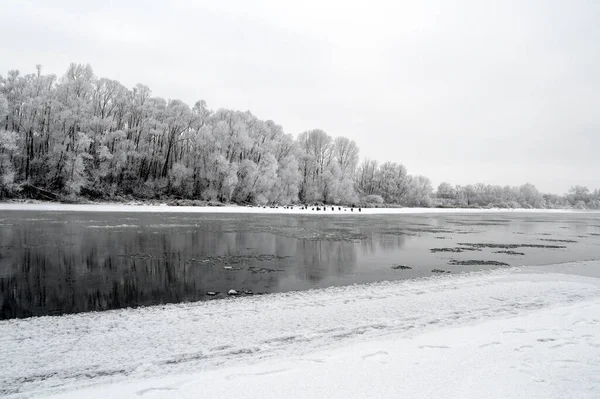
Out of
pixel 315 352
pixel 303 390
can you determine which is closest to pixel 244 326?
pixel 315 352

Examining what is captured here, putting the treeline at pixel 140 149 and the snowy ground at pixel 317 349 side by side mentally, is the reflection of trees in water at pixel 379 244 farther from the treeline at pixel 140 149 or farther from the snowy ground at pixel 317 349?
the treeline at pixel 140 149

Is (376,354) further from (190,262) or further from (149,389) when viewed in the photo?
(190,262)

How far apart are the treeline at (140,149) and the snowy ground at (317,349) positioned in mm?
50303

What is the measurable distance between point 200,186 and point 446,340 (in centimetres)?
6387

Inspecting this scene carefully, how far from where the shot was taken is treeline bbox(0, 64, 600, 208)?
5169 cm

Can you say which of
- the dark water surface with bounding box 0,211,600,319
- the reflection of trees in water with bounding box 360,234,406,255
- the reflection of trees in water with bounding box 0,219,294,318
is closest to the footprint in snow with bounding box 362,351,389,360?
the dark water surface with bounding box 0,211,600,319

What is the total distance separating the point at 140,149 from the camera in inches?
2584

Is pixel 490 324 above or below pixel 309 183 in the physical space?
below

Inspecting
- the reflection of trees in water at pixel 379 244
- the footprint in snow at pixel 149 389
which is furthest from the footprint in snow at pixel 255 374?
the reflection of trees in water at pixel 379 244

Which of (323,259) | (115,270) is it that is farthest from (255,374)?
(323,259)

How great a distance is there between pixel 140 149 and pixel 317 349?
2669 inches

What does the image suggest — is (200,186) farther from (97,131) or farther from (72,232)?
(72,232)

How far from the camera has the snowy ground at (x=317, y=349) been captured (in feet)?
14.7

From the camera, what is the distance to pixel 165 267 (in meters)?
12.8
